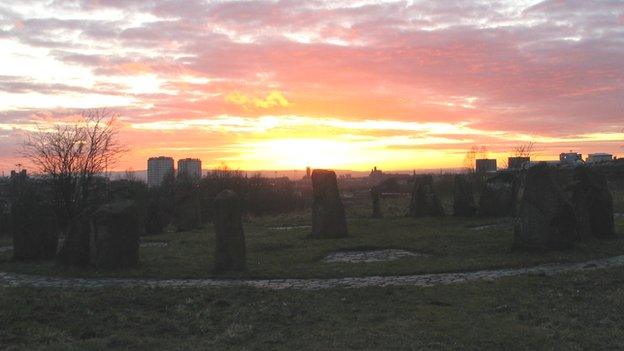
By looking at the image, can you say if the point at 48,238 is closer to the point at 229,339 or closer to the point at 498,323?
the point at 229,339

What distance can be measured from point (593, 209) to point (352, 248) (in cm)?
800

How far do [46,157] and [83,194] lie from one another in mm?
3118

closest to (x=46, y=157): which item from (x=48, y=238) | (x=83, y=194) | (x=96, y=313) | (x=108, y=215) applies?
(x=83, y=194)

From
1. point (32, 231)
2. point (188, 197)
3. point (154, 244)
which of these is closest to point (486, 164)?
point (188, 197)

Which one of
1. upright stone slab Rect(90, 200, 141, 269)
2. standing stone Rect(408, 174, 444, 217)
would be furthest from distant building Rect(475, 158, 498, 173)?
upright stone slab Rect(90, 200, 141, 269)

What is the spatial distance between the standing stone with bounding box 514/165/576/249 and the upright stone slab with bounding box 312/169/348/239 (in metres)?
7.38

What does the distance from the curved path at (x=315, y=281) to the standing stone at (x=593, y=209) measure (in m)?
4.40

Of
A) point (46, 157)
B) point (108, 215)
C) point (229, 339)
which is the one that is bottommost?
point (229, 339)

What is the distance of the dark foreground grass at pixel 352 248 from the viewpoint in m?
14.8

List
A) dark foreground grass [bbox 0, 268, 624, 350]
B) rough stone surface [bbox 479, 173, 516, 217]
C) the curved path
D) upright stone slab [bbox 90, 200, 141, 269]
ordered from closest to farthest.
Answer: dark foreground grass [bbox 0, 268, 624, 350], the curved path, upright stone slab [bbox 90, 200, 141, 269], rough stone surface [bbox 479, 173, 516, 217]

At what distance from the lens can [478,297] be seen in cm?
1116

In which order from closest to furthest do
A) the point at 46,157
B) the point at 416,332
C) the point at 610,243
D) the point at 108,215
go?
1. the point at 416,332
2. the point at 108,215
3. the point at 610,243
4. the point at 46,157

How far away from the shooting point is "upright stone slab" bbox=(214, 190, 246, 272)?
15.0 m

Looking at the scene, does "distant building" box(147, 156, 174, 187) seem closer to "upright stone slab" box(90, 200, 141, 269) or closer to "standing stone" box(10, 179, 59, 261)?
"standing stone" box(10, 179, 59, 261)
